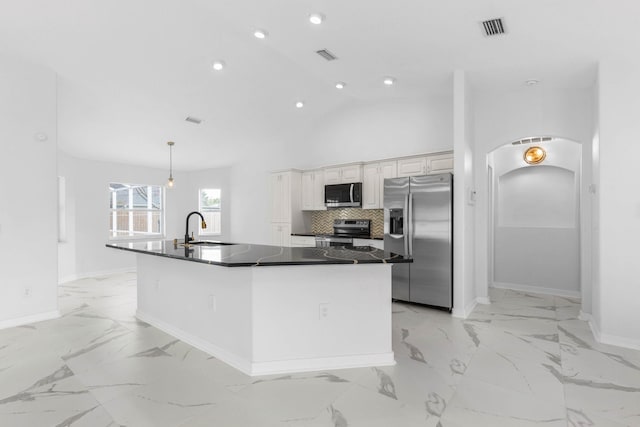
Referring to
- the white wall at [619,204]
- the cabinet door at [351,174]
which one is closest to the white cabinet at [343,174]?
the cabinet door at [351,174]

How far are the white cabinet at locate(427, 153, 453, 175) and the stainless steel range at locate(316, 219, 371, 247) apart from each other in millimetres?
1465

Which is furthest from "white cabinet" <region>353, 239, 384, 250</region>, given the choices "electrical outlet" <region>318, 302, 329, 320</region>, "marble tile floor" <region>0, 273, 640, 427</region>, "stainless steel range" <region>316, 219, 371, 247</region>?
"electrical outlet" <region>318, 302, 329, 320</region>

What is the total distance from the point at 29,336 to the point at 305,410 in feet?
10.6

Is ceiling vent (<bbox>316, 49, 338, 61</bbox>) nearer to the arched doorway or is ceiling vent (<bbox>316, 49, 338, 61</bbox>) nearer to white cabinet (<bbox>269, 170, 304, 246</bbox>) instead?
white cabinet (<bbox>269, 170, 304, 246</bbox>)

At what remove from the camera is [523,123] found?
4699 mm

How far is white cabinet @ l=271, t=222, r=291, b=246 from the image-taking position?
669cm

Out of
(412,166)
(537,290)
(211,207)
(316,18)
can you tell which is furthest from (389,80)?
(211,207)

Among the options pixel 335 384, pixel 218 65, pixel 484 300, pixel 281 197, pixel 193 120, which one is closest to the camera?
pixel 335 384

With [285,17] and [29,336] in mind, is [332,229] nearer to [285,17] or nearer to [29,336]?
[285,17]

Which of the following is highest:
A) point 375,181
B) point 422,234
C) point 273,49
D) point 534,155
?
point 273,49

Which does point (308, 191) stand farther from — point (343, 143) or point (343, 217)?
point (343, 143)

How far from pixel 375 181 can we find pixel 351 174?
479 mm

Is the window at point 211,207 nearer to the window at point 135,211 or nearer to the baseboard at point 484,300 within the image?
the window at point 135,211

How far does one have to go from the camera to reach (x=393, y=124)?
5.79 metres
